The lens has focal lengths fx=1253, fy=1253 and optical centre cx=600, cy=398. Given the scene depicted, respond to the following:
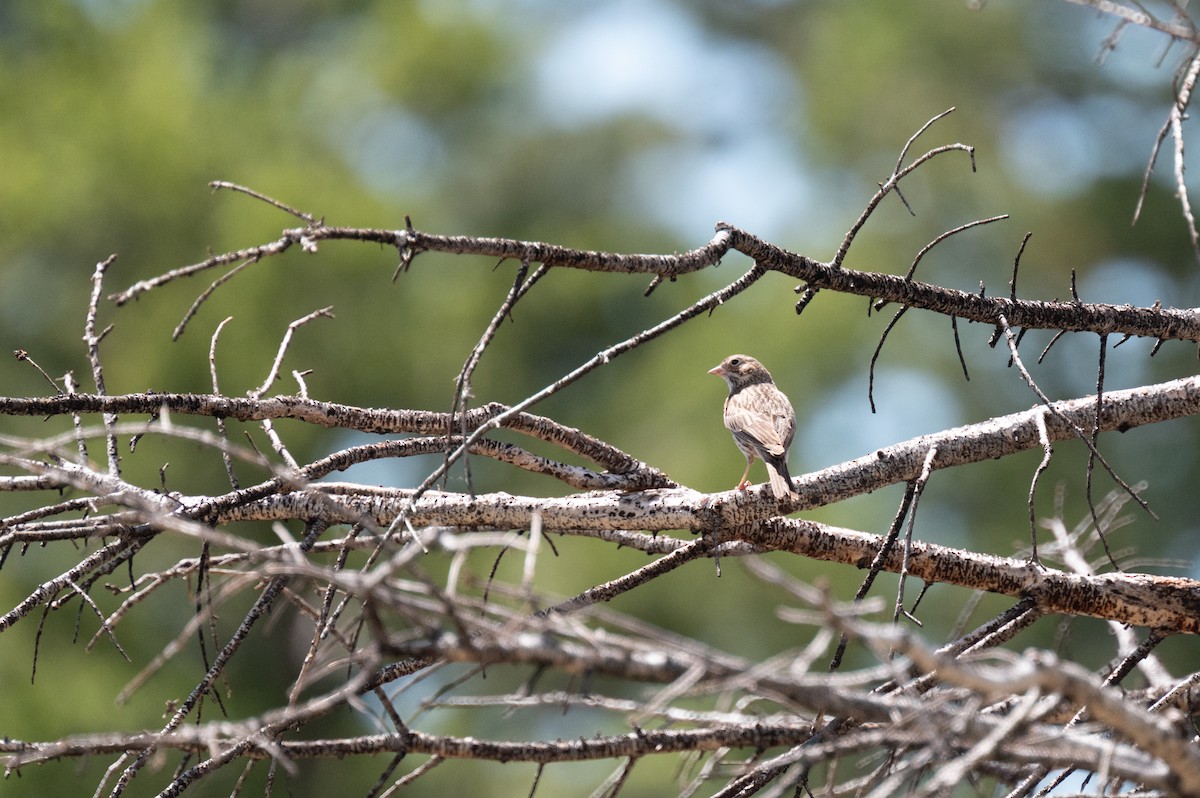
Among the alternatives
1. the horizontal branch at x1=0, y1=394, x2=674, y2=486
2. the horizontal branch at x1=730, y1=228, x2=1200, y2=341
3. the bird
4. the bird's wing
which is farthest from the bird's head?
the horizontal branch at x1=730, y1=228, x2=1200, y2=341

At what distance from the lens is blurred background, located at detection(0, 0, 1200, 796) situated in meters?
11.5

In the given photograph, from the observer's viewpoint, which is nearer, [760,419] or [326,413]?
[326,413]

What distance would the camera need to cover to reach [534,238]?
14.6m

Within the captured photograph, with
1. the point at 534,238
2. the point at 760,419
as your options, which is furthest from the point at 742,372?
the point at 534,238

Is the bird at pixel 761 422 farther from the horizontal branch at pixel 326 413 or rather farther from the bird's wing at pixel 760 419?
the horizontal branch at pixel 326 413

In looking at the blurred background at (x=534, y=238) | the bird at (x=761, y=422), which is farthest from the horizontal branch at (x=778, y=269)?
the blurred background at (x=534, y=238)

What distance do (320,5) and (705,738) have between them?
18.4 metres

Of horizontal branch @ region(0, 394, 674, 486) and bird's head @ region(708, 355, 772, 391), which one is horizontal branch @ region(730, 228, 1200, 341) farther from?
bird's head @ region(708, 355, 772, 391)

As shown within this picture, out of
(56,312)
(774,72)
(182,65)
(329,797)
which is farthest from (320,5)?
(329,797)

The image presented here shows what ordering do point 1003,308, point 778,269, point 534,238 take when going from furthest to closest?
1. point 534,238
2. point 1003,308
3. point 778,269

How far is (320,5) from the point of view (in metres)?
19.2

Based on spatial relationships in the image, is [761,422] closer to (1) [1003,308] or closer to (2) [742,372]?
(2) [742,372]

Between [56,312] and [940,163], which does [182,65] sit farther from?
[940,163]

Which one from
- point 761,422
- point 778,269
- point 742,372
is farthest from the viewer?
point 742,372
